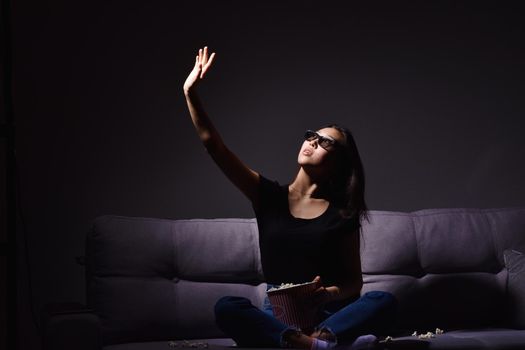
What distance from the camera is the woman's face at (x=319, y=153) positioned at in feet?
9.35

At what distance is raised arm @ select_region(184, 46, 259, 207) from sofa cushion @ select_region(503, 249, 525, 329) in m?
1.07

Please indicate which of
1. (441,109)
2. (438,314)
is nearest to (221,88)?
(441,109)

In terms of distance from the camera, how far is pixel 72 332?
2.32m

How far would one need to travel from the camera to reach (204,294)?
112 inches

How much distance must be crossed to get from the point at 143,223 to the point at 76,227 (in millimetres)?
465

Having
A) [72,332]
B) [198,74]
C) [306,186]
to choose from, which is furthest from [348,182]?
[72,332]

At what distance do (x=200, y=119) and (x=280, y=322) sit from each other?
2.34ft

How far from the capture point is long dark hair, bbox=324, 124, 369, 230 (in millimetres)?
2865

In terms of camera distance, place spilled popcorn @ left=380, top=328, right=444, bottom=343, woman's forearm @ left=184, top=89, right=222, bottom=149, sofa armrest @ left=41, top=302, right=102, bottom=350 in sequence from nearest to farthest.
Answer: sofa armrest @ left=41, top=302, right=102, bottom=350 → woman's forearm @ left=184, top=89, right=222, bottom=149 → spilled popcorn @ left=380, top=328, right=444, bottom=343

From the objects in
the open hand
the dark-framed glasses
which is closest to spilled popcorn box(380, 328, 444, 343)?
the dark-framed glasses

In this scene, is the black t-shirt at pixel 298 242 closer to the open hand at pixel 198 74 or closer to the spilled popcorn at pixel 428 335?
the spilled popcorn at pixel 428 335

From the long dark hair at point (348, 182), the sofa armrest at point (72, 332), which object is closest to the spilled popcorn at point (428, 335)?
the long dark hair at point (348, 182)

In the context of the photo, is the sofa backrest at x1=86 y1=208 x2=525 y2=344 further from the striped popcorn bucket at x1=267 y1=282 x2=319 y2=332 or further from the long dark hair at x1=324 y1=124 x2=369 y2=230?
the striped popcorn bucket at x1=267 y1=282 x2=319 y2=332

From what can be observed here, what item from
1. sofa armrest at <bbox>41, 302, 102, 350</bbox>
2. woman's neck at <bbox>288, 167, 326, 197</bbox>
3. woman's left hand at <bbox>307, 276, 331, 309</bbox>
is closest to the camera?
sofa armrest at <bbox>41, 302, 102, 350</bbox>
